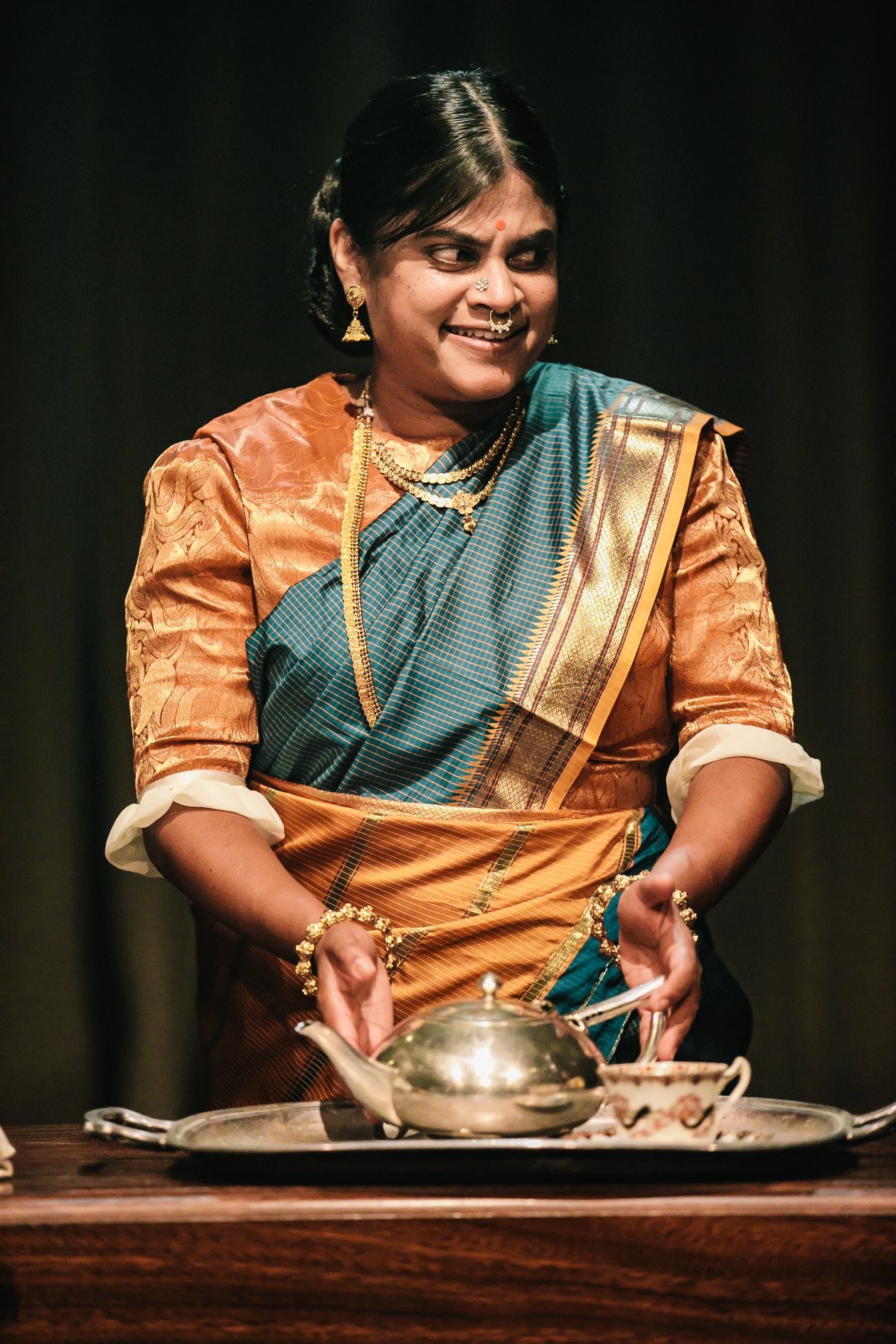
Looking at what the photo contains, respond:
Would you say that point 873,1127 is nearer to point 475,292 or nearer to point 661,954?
point 661,954

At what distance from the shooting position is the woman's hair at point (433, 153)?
1617 mm

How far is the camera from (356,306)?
1.75 meters

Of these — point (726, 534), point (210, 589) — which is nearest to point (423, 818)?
point (210, 589)

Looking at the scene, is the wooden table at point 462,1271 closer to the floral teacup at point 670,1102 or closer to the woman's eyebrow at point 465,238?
the floral teacup at point 670,1102

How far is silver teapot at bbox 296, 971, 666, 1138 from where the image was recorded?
948 mm

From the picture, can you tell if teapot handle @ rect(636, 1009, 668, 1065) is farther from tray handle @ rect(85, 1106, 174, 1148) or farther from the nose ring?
the nose ring

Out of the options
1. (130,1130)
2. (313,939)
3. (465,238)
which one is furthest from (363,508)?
(130,1130)

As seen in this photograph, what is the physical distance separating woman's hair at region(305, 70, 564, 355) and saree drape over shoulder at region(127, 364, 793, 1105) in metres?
0.26

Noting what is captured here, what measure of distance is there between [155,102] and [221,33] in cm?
14

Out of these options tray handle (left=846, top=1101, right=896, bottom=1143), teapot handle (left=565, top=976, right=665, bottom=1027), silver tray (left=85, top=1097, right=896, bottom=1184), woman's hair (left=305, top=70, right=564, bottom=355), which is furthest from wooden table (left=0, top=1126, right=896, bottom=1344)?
woman's hair (left=305, top=70, right=564, bottom=355)

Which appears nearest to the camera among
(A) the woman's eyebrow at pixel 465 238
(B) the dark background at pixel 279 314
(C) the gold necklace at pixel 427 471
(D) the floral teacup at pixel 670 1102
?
(D) the floral teacup at pixel 670 1102

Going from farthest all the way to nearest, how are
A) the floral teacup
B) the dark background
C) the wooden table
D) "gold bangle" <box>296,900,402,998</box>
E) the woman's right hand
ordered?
the dark background, "gold bangle" <box>296,900,402,998</box>, the woman's right hand, the floral teacup, the wooden table

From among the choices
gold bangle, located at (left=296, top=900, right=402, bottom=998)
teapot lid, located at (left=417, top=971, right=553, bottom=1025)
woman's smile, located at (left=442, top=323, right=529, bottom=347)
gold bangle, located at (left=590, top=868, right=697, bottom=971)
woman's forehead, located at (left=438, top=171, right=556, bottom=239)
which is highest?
woman's forehead, located at (left=438, top=171, right=556, bottom=239)

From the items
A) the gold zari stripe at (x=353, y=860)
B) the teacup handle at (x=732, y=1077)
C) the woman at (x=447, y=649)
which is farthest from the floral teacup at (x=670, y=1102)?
the gold zari stripe at (x=353, y=860)
